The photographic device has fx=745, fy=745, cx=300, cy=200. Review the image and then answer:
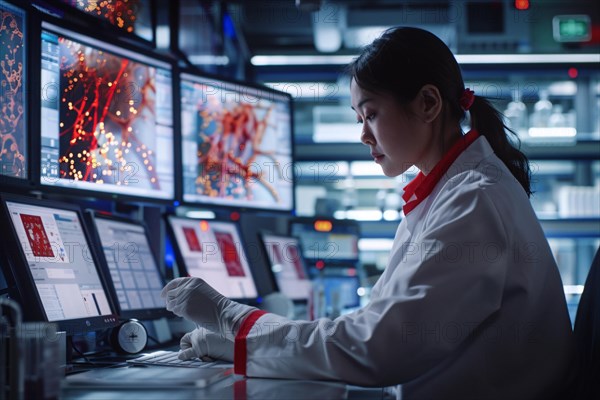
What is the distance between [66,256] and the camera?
173 cm

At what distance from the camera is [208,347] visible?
1.59m

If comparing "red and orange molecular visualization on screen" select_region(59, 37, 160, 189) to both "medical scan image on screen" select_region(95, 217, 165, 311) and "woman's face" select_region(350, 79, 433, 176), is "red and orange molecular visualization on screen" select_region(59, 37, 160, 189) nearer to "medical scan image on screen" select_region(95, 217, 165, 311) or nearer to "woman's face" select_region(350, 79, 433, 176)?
"medical scan image on screen" select_region(95, 217, 165, 311)

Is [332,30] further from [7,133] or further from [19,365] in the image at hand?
[19,365]

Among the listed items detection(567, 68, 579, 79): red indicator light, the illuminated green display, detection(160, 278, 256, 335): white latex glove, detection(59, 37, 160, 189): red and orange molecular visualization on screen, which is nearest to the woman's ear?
detection(160, 278, 256, 335): white latex glove

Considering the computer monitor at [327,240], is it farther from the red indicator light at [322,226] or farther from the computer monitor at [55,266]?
the computer monitor at [55,266]

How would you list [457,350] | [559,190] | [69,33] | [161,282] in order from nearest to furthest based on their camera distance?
[457,350] < [69,33] < [161,282] < [559,190]

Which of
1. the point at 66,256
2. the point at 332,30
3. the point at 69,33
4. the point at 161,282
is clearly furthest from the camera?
the point at 332,30

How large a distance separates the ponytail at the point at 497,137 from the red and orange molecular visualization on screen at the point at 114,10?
1.08 metres

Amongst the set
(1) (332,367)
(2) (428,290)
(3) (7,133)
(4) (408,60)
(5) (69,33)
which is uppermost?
(5) (69,33)

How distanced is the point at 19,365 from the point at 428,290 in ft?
2.14

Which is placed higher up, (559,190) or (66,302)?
(559,190)

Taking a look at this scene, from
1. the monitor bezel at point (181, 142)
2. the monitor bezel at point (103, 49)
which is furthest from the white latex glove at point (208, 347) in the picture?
the monitor bezel at point (181, 142)

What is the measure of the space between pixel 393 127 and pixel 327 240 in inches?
94.8

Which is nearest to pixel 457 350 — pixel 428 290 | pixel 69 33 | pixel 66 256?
pixel 428 290
